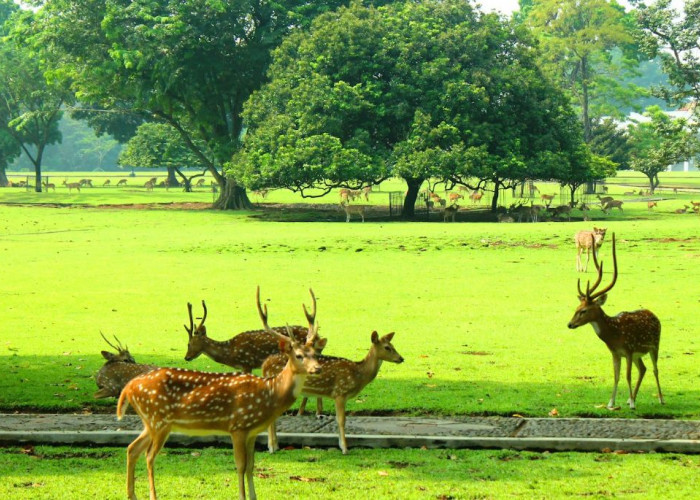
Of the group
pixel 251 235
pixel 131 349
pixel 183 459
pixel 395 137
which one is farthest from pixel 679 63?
pixel 183 459

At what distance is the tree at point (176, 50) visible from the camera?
51750 mm

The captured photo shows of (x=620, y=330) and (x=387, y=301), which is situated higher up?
(x=620, y=330)

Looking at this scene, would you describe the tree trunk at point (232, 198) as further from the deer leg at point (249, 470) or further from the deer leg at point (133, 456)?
the deer leg at point (249, 470)

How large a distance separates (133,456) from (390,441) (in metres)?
3.09

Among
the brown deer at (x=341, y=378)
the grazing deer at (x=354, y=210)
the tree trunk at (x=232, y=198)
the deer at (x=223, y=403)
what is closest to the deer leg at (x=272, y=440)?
the brown deer at (x=341, y=378)

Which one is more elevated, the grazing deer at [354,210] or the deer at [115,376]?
the grazing deer at [354,210]

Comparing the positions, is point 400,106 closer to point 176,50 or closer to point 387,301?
point 176,50

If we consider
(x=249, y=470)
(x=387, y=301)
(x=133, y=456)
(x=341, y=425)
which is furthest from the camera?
(x=387, y=301)

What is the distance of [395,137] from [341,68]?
4271 millimetres

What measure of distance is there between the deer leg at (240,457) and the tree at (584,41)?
257 ft

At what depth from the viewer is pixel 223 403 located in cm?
880

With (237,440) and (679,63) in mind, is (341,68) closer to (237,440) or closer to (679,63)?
(679,63)

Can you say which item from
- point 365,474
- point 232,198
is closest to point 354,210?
point 232,198

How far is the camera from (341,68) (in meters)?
49.2
